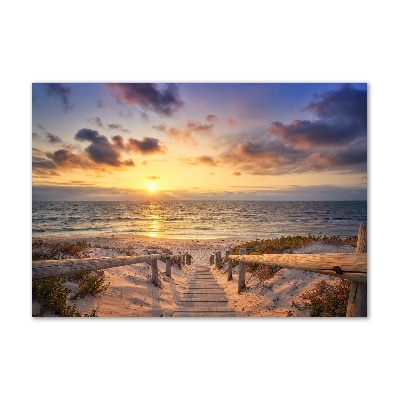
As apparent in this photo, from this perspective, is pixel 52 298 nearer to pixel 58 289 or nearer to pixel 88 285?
pixel 58 289

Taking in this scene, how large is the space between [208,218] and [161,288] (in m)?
1.96

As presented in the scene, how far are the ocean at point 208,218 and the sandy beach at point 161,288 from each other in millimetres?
262

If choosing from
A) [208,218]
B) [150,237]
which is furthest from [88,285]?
[208,218]

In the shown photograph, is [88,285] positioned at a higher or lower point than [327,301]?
higher

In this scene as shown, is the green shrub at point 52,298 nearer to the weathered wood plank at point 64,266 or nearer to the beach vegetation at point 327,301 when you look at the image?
the weathered wood plank at point 64,266

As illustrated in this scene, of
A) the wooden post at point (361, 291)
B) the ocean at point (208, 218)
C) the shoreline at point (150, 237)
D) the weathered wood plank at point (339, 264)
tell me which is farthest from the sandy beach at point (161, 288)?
the wooden post at point (361, 291)

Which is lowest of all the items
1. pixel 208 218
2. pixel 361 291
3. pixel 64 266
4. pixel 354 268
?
pixel 361 291

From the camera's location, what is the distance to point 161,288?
7055mm

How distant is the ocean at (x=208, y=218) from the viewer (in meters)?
5.89
